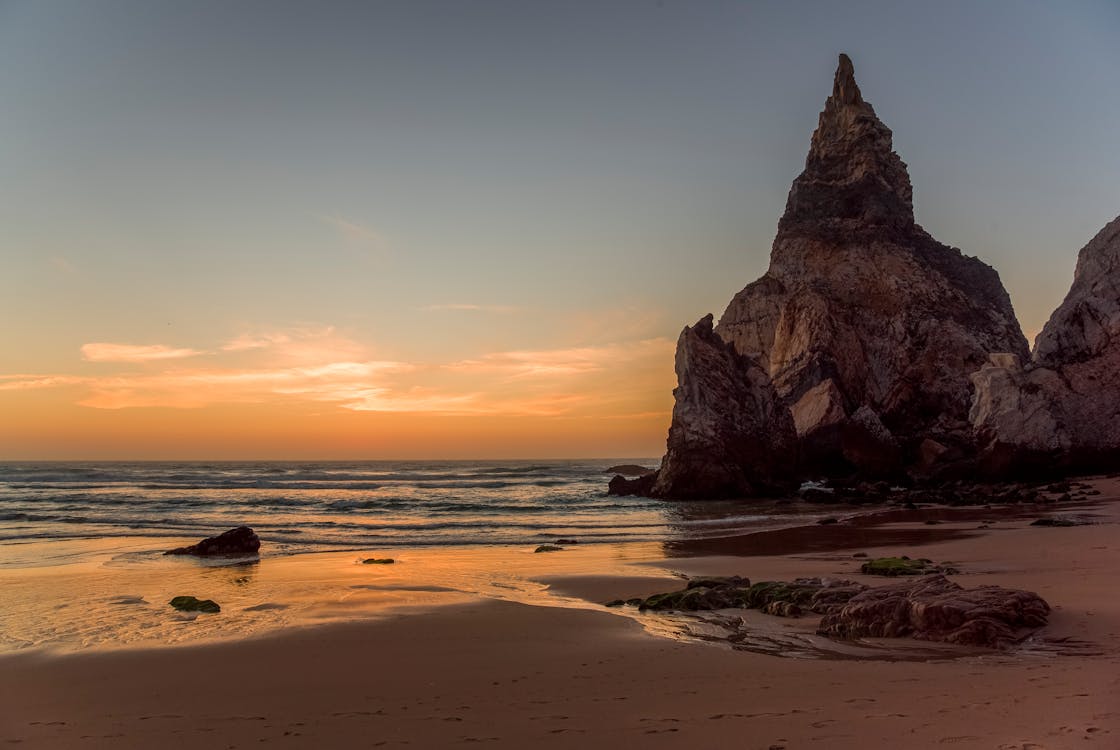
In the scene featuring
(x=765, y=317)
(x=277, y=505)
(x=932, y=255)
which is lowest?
(x=277, y=505)

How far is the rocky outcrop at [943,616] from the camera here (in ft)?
23.5

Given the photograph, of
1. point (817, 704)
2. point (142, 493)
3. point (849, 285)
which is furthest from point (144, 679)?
point (849, 285)

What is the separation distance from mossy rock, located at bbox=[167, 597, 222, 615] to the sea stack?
1248 inches

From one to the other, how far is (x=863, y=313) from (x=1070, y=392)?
1774 centimetres

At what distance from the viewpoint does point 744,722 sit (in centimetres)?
516

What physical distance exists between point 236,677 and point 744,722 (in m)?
4.80

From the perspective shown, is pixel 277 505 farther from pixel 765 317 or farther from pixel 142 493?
pixel 765 317

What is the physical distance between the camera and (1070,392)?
37219 millimetres

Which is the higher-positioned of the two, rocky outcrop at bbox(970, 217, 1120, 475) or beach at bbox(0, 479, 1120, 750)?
rocky outcrop at bbox(970, 217, 1120, 475)

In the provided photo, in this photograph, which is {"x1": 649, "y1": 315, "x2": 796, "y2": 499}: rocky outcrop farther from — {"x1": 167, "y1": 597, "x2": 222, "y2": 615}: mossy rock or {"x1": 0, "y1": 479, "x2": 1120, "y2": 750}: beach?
{"x1": 167, "y1": 597, "x2": 222, "y2": 615}: mossy rock

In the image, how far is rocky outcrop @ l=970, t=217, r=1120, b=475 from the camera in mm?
36656

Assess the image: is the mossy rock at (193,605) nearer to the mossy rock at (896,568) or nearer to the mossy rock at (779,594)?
the mossy rock at (779,594)

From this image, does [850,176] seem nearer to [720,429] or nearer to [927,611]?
[720,429]

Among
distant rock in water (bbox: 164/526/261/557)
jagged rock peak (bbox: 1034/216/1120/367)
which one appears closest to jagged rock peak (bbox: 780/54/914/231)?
jagged rock peak (bbox: 1034/216/1120/367)
